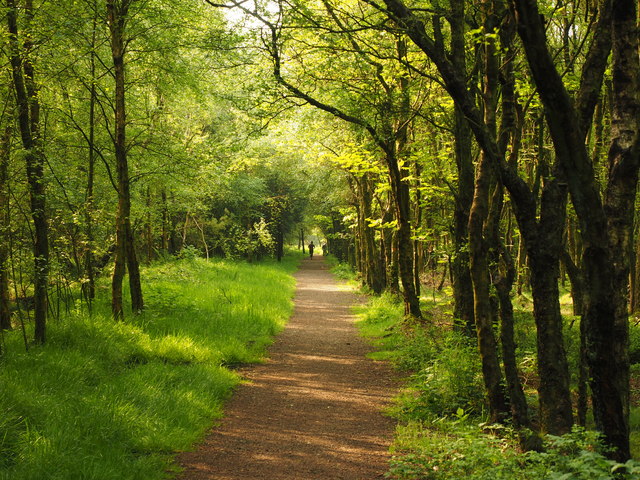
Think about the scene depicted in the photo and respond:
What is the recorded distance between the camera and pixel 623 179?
11.4ft

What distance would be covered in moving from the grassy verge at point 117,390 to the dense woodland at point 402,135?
31.0 inches

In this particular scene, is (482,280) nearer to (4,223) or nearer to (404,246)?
(404,246)

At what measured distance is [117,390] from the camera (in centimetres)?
627

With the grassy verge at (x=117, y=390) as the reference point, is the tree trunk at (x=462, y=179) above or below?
above

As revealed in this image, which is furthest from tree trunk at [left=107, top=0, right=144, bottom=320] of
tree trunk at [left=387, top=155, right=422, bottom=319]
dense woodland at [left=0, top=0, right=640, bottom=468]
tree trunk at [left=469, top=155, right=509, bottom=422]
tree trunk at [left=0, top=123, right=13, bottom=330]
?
tree trunk at [left=469, top=155, right=509, bottom=422]

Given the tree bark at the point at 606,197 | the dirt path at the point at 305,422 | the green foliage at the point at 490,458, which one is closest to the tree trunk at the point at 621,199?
the tree bark at the point at 606,197

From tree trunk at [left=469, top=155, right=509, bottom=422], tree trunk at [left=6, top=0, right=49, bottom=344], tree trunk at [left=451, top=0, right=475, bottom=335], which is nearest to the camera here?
tree trunk at [left=469, top=155, right=509, bottom=422]

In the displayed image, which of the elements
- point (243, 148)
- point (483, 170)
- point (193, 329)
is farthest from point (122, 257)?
point (483, 170)

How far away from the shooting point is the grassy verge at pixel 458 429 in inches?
137

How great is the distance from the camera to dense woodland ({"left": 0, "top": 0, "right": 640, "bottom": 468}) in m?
3.41

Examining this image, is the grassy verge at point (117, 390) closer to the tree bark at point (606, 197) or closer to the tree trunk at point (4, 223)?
the tree trunk at point (4, 223)

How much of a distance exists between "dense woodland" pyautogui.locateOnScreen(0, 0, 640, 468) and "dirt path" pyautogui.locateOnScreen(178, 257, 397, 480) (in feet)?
5.59

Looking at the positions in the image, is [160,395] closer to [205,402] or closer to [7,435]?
[205,402]

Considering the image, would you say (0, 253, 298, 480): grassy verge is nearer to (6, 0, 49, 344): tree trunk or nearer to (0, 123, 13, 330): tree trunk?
(6, 0, 49, 344): tree trunk
